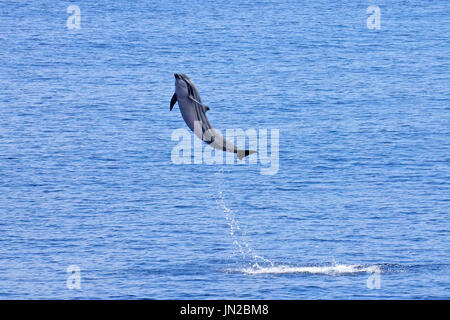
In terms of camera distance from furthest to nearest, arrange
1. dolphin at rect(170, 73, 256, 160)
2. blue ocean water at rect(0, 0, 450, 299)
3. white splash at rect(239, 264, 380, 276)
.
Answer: white splash at rect(239, 264, 380, 276)
blue ocean water at rect(0, 0, 450, 299)
dolphin at rect(170, 73, 256, 160)

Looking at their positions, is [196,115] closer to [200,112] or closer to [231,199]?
[200,112]

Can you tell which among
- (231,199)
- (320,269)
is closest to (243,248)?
(320,269)

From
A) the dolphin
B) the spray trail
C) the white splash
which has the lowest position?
the white splash

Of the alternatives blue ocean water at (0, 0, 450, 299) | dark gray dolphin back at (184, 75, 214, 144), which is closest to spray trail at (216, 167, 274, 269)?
blue ocean water at (0, 0, 450, 299)

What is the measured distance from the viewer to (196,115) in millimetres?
42594

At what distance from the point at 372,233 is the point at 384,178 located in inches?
1088

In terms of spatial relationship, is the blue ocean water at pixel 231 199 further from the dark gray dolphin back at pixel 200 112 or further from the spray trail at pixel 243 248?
the dark gray dolphin back at pixel 200 112

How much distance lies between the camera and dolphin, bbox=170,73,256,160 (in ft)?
136

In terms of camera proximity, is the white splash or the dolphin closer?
the dolphin

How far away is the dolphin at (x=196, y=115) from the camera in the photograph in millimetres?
41344

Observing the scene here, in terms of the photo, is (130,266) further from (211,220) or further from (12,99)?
(12,99)

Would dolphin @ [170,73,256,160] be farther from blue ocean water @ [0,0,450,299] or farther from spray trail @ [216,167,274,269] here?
spray trail @ [216,167,274,269]

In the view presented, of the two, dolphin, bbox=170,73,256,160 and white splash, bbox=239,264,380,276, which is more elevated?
dolphin, bbox=170,73,256,160

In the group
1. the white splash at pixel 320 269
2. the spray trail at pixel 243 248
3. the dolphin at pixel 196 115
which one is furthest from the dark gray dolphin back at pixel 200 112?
the spray trail at pixel 243 248
